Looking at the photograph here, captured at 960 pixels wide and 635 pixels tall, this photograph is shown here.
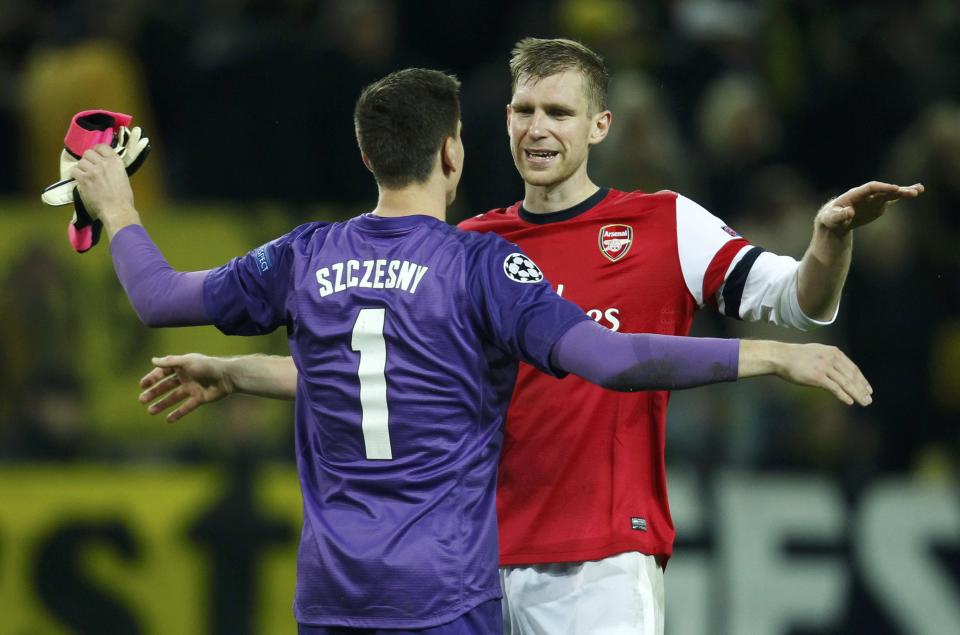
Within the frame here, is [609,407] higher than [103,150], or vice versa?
[103,150]

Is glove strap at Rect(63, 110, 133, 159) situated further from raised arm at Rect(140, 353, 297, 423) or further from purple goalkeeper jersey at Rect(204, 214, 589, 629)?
purple goalkeeper jersey at Rect(204, 214, 589, 629)

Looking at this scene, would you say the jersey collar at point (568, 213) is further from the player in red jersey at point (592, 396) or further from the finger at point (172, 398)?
the finger at point (172, 398)

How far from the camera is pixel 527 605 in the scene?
456 cm

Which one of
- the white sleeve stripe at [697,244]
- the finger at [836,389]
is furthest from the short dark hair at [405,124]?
the finger at [836,389]

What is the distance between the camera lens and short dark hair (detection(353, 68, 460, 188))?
3943 mm

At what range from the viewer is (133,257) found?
412 cm

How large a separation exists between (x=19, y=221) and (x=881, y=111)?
516 centimetres

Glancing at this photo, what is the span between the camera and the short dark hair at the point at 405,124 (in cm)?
394

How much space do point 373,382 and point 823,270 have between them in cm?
128

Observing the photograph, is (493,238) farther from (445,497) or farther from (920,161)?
→ (920,161)

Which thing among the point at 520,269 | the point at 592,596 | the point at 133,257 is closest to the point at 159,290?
the point at 133,257

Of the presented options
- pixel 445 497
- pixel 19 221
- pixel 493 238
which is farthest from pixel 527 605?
pixel 19 221

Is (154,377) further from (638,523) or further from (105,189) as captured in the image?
(638,523)

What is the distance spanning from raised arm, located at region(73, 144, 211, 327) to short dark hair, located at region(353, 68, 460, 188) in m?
0.58
